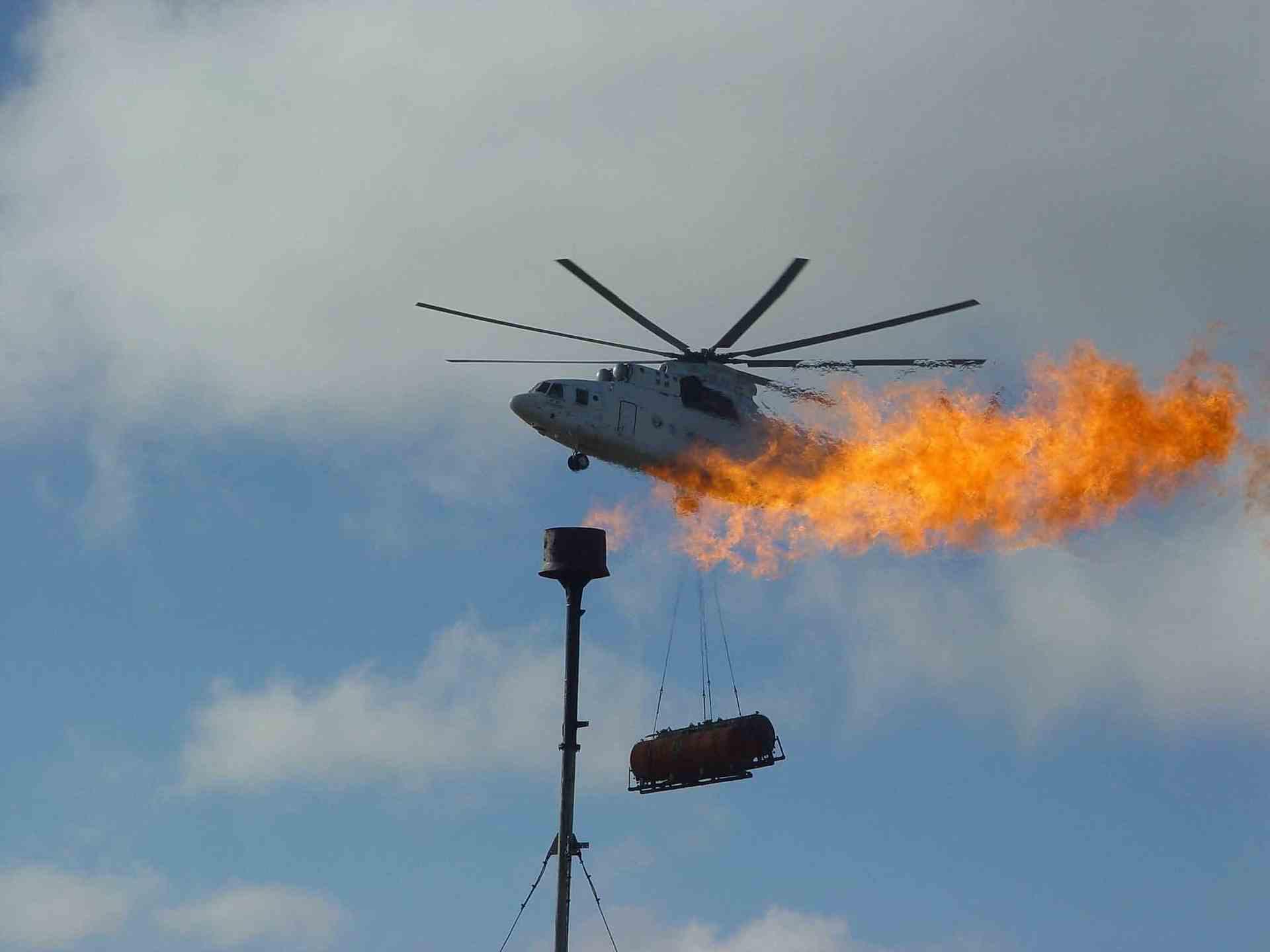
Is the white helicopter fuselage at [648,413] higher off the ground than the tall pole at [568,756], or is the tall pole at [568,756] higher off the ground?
the white helicopter fuselage at [648,413]

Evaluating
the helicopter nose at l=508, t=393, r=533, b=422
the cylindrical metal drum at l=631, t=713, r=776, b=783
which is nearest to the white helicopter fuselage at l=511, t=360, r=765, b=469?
the helicopter nose at l=508, t=393, r=533, b=422

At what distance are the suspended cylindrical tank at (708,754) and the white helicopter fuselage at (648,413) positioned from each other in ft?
27.5

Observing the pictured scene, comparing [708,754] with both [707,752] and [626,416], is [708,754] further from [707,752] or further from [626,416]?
[626,416]

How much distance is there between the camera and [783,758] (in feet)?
161

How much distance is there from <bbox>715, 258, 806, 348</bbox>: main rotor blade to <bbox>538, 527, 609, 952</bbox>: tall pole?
25.0 ft

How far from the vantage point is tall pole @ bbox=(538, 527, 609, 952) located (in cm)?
4891

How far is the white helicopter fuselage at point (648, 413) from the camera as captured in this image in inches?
1938

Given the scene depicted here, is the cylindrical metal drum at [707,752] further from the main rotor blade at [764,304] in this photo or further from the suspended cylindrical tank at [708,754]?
the main rotor blade at [764,304]

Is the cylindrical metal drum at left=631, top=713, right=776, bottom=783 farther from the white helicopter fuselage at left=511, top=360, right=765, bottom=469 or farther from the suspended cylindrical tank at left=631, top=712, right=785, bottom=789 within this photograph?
the white helicopter fuselage at left=511, top=360, right=765, bottom=469

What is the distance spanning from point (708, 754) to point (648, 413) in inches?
415

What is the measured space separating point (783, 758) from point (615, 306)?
1456 cm

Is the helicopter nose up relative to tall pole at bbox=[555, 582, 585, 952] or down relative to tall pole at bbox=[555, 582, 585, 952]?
up

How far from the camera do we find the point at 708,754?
160 ft

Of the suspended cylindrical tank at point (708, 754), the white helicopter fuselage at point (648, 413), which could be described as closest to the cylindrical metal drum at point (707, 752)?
the suspended cylindrical tank at point (708, 754)
